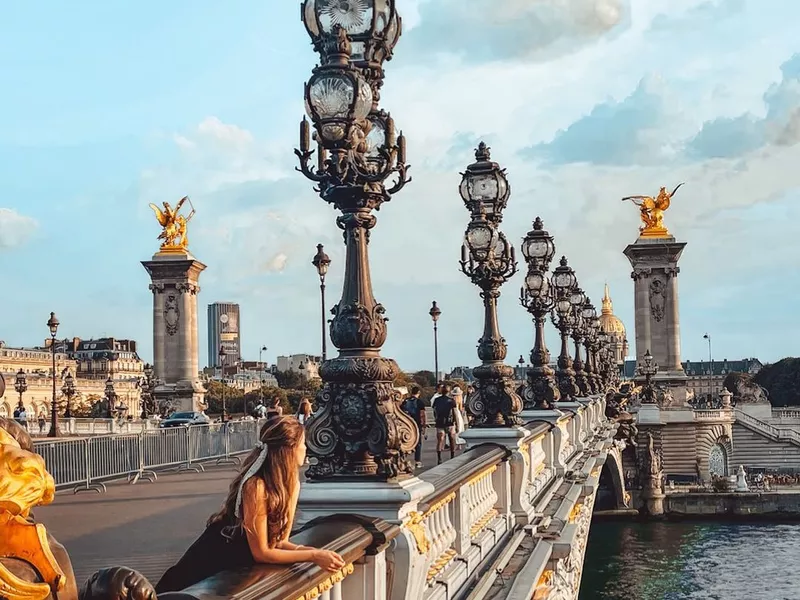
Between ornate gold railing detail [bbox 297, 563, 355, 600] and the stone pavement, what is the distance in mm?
3837

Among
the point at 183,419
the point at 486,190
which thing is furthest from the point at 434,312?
the point at 486,190

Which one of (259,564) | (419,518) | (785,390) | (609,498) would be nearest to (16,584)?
(259,564)

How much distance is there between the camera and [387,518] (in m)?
6.58

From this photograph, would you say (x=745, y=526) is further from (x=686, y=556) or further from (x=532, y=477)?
(x=532, y=477)

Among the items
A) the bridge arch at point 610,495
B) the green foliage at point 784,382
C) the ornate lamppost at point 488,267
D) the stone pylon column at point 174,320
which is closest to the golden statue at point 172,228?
the stone pylon column at point 174,320

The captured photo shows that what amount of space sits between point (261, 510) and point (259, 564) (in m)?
0.29

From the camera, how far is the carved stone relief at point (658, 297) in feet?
261

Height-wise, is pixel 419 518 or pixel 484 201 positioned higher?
pixel 484 201

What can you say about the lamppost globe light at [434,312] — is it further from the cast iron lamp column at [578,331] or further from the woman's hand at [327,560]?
the woman's hand at [327,560]

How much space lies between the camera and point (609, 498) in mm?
58188

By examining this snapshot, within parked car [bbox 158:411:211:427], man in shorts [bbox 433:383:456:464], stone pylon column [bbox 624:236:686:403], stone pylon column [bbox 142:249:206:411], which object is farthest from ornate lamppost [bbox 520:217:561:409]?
stone pylon column [bbox 624:236:686:403]

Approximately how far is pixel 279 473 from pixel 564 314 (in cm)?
2005

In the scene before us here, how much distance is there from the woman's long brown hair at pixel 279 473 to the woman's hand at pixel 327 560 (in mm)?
203

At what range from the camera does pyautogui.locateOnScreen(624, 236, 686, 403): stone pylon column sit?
79.4m
